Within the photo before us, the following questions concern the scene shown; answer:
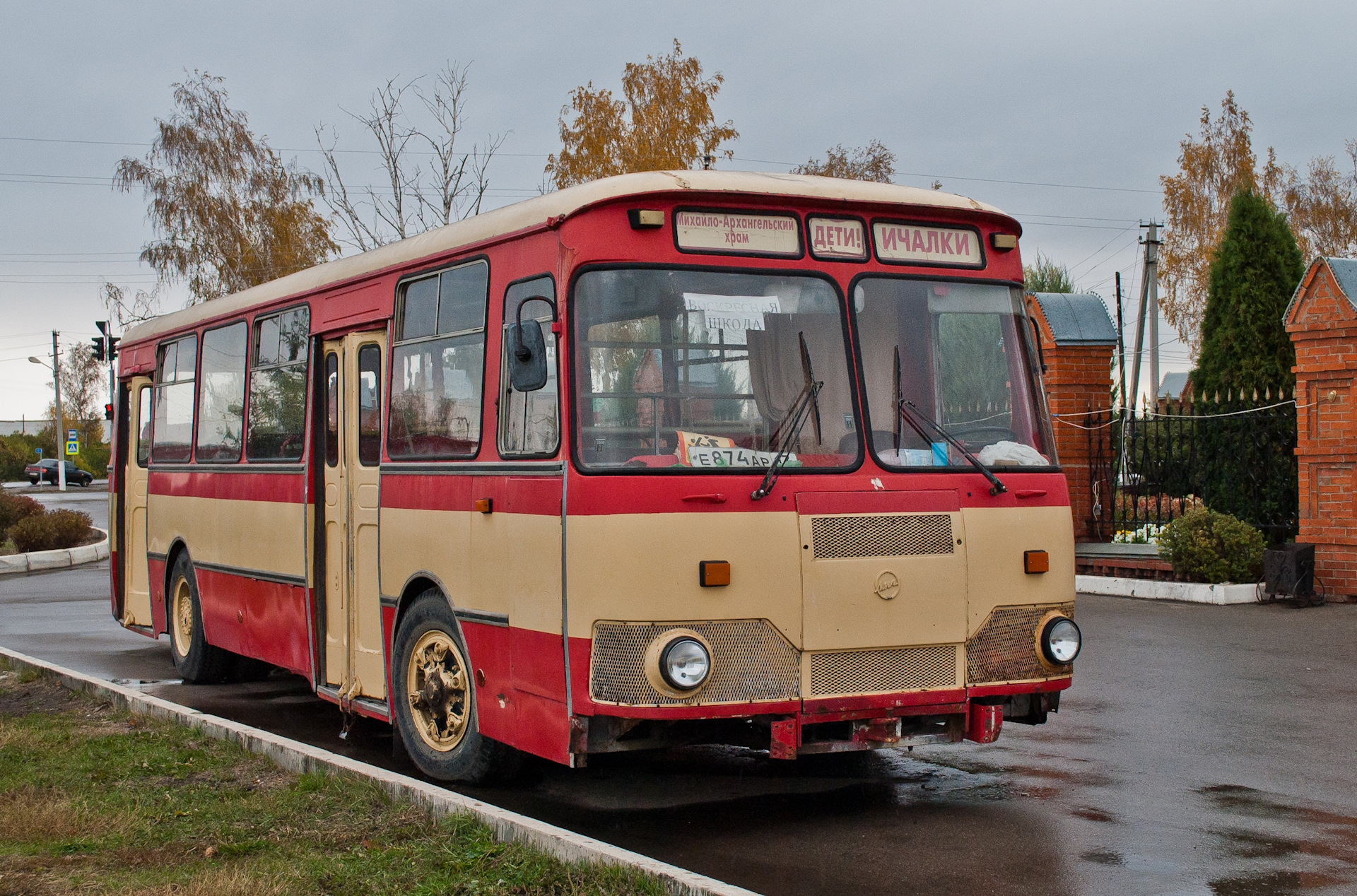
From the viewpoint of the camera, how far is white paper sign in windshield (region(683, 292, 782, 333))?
638cm

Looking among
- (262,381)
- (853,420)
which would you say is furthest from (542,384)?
(262,381)

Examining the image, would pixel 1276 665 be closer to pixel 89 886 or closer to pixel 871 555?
pixel 871 555

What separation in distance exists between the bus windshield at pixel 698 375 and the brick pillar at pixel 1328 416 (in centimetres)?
1042

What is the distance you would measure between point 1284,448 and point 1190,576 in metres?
2.08

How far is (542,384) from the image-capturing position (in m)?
6.25

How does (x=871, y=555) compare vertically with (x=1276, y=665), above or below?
above

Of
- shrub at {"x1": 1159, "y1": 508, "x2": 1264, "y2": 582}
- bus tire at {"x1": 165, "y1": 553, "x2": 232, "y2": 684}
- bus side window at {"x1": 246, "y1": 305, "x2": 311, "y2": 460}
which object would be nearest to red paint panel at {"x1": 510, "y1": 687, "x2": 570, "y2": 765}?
bus side window at {"x1": 246, "y1": 305, "x2": 311, "y2": 460}

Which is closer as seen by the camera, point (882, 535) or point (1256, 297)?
point (882, 535)

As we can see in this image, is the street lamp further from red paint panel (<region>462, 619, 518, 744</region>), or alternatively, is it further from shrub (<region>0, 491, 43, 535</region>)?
red paint panel (<region>462, 619, 518, 744</region>)

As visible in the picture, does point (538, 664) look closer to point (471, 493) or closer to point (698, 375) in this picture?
point (471, 493)

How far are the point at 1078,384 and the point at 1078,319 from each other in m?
0.86

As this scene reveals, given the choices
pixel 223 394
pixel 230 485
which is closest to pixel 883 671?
pixel 230 485

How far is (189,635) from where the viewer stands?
463 inches

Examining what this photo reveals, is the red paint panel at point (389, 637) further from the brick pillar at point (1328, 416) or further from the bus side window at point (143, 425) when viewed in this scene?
the brick pillar at point (1328, 416)
